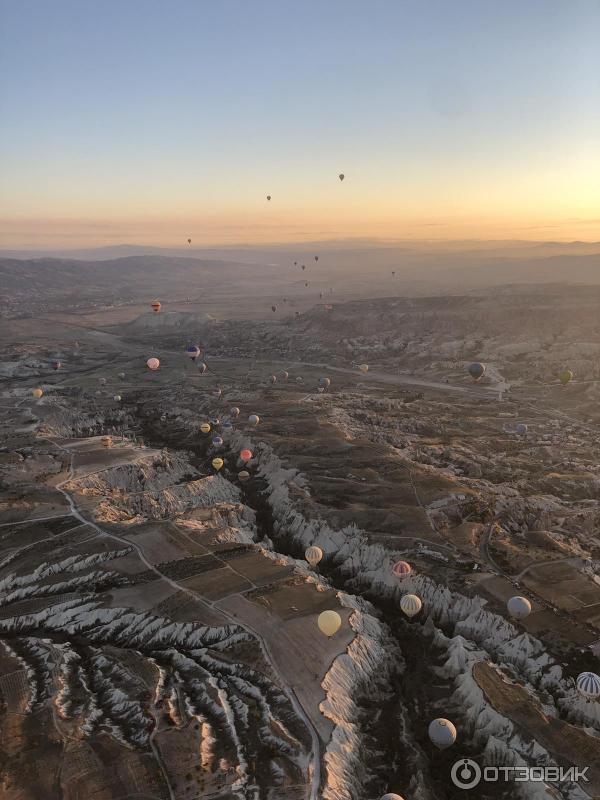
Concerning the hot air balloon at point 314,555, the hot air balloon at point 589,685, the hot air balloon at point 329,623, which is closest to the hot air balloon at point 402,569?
the hot air balloon at point 314,555

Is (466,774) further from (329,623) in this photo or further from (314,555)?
(314,555)

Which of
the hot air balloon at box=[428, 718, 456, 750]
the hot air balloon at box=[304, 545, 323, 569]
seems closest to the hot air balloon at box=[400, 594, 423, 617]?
the hot air balloon at box=[304, 545, 323, 569]

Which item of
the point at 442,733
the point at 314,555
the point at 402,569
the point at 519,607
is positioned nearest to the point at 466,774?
the point at 442,733

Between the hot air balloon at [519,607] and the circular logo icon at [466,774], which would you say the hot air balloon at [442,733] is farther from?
the hot air balloon at [519,607]

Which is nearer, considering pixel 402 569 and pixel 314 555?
pixel 402 569

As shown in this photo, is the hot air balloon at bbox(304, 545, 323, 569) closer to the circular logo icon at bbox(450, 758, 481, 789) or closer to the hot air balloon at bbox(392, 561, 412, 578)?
the hot air balloon at bbox(392, 561, 412, 578)
